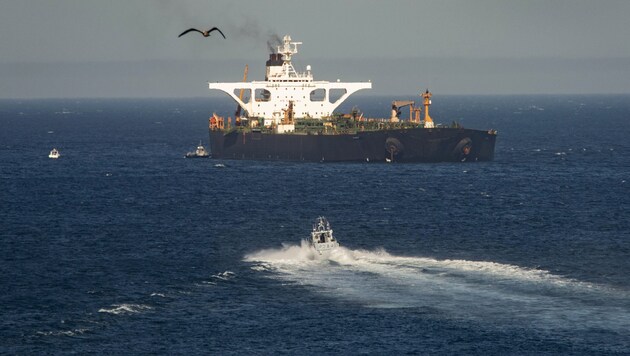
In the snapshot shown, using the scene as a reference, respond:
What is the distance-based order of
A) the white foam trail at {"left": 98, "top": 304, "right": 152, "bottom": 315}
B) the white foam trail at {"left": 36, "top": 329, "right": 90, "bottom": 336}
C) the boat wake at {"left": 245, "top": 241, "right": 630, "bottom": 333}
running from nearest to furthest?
the white foam trail at {"left": 36, "top": 329, "right": 90, "bottom": 336}
the boat wake at {"left": 245, "top": 241, "right": 630, "bottom": 333}
the white foam trail at {"left": 98, "top": 304, "right": 152, "bottom": 315}

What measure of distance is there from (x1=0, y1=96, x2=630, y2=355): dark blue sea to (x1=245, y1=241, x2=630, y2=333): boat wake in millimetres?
257

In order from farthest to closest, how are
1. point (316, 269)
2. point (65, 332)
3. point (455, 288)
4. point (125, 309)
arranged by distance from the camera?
point (316, 269), point (455, 288), point (125, 309), point (65, 332)

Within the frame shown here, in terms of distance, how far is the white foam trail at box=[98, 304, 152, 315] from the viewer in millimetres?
90950

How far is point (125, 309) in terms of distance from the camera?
301 feet

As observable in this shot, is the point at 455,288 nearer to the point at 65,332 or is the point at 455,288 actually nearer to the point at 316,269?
the point at 316,269

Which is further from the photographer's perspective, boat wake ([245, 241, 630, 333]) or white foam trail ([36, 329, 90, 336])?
boat wake ([245, 241, 630, 333])

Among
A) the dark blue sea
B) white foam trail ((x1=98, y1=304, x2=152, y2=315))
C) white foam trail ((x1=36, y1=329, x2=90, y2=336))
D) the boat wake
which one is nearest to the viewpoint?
the dark blue sea

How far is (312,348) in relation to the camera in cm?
8169

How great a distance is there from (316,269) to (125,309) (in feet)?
72.3

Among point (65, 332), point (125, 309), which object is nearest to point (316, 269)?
point (125, 309)

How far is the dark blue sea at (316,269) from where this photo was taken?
83.7 m

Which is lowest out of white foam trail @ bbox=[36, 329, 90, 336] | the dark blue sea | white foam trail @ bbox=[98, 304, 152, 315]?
white foam trail @ bbox=[36, 329, 90, 336]

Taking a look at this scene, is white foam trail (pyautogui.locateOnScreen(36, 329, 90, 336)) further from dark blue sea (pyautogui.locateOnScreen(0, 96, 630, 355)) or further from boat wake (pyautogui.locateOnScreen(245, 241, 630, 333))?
boat wake (pyautogui.locateOnScreen(245, 241, 630, 333))

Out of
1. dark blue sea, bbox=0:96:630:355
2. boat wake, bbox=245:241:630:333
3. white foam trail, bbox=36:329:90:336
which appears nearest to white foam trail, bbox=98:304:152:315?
dark blue sea, bbox=0:96:630:355
